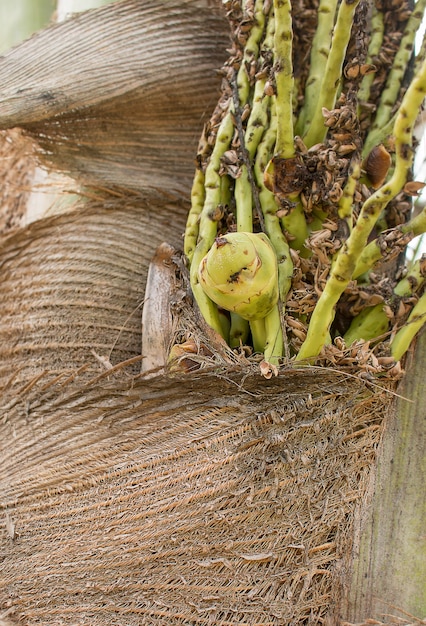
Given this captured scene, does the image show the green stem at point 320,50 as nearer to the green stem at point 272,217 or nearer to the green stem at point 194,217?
the green stem at point 272,217

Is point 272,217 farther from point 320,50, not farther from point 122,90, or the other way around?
point 122,90

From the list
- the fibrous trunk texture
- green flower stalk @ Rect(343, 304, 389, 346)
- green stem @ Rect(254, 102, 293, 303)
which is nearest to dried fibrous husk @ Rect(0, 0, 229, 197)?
the fibrous trunk texture

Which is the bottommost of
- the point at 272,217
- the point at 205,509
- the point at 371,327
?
the point at 205,509

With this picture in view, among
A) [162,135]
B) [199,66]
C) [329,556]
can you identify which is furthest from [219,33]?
[329,556]

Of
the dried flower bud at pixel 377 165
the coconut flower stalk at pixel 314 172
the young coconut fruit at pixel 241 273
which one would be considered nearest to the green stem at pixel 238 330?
the coconut flower stalk at pixel 314 172

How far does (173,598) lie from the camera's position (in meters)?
1.00

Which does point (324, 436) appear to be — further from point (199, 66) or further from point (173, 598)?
point (199, 66)

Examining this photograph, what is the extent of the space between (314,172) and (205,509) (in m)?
0.59

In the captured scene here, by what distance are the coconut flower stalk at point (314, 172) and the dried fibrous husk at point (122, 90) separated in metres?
0.22

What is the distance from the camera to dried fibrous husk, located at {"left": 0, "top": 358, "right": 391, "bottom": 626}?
3.31 feet

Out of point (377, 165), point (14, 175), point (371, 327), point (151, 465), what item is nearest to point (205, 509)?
point (151, 465)

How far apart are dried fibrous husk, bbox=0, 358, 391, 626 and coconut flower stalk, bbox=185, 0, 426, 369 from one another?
0.11 m

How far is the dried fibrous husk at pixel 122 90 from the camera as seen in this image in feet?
4.55

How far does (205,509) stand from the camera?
3.36 feet
